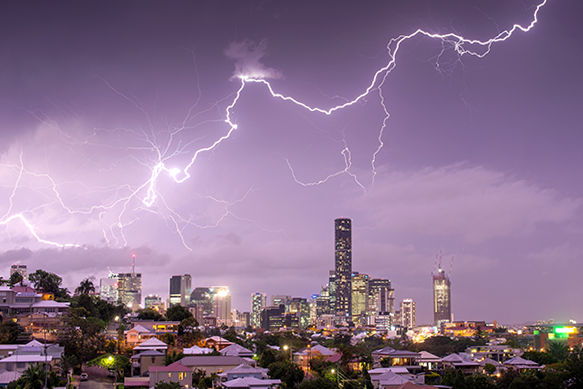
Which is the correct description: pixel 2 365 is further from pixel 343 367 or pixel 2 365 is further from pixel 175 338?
pixel 343 367

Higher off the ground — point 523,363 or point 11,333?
point 11,333

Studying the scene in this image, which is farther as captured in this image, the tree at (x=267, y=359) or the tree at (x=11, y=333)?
the tree at (x=267, y=359)

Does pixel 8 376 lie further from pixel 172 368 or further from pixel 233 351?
pixel 233 351

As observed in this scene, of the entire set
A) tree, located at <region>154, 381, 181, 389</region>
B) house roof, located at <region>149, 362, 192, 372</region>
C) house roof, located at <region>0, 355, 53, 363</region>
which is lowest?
tree, located at <region>154, 381, 181, 389</region>

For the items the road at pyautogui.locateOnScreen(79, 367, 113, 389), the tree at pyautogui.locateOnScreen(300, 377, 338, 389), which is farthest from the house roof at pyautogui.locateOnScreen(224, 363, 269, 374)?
the road at pyautogui.locateOnScreen(79, 367, 113, 389)

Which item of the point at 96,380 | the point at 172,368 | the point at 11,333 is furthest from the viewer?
the point at 11,333

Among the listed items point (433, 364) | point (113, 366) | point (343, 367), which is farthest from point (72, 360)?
point (433, 364)

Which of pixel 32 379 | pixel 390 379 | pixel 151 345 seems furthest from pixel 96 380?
pixel 390 379

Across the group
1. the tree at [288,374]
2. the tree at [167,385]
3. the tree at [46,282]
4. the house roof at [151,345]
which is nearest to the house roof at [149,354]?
the house roof at [151,345]

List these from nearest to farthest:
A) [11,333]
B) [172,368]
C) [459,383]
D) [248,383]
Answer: [248,383] < [172,368] < [459,383] < [11,333]

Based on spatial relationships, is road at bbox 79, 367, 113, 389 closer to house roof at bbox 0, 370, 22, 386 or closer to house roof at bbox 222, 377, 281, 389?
house roof at bbox 0, 370, 22, 386

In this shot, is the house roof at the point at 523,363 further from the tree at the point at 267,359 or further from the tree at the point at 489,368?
the tree at the point at 267,359
